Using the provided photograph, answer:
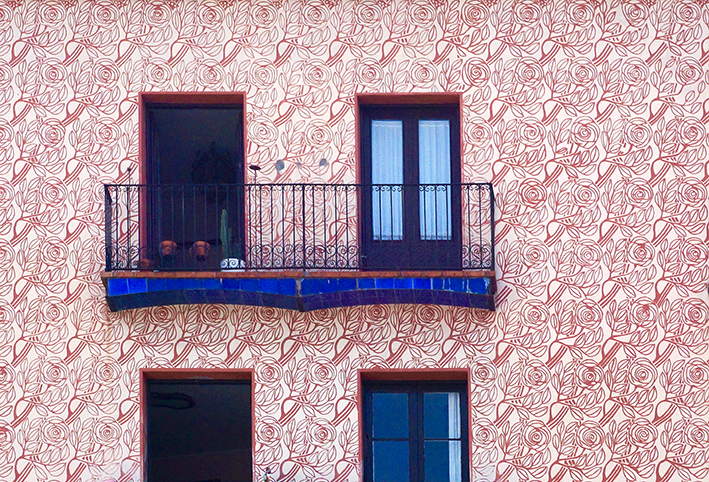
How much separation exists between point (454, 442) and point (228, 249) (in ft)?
10.4

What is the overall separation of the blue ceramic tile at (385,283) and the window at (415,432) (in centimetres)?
124

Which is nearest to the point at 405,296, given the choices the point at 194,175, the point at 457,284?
the point at 457,284

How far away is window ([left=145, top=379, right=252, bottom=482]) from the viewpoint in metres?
14.2

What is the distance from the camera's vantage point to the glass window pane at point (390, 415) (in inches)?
567

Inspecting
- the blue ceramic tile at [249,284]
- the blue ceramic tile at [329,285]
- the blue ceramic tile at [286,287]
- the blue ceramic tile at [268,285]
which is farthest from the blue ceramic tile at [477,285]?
the blue ceramic tile at [249,284]

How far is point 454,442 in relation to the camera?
47.0ft

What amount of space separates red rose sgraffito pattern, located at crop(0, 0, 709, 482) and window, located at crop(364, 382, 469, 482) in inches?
16.6

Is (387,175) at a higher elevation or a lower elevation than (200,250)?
higher

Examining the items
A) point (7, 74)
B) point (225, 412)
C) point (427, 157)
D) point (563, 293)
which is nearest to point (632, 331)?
point (563, 293)

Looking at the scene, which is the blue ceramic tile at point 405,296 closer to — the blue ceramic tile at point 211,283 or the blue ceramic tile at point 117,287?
the blue ceramic tile at point 211,283

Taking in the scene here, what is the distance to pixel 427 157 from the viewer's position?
15.0 meters

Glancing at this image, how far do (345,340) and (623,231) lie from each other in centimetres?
316

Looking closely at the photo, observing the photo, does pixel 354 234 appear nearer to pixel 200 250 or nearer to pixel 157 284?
pixel 200 250

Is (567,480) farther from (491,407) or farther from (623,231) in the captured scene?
(623,231)
